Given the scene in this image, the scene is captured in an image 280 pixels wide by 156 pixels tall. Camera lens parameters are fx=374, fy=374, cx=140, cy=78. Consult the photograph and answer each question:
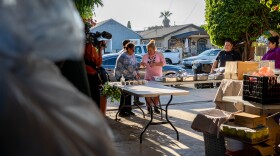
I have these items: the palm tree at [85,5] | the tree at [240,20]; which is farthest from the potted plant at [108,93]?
the tree at [240,20]

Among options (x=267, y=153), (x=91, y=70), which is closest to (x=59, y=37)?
(x=267, y=153)

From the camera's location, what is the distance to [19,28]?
621mm

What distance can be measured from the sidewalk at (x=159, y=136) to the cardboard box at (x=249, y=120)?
1.23 metres

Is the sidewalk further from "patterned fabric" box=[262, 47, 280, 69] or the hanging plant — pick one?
"patterned fabric" box=[262, 47, 280, 69]

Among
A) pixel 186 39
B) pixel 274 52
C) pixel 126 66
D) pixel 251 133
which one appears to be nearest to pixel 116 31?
pixel 186 39

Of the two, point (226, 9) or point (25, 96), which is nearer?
point (25, 96)

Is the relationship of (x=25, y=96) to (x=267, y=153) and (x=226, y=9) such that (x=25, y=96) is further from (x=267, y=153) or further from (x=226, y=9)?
(x=226, y=9)

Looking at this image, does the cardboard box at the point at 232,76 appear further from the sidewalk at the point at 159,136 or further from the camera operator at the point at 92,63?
the camera operator at the point at 92,63

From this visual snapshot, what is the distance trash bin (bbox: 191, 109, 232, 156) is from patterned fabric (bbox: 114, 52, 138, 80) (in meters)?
3.66

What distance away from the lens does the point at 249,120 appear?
428 centimetres

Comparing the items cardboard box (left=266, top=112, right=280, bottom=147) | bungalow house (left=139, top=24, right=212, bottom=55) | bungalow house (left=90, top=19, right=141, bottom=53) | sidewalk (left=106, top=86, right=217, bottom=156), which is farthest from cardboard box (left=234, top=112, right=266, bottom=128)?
bungalow house (left=90, top=19, right=141, bottom=53)

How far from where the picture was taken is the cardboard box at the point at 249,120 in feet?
14.0

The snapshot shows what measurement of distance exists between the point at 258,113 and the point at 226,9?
8.45 metres

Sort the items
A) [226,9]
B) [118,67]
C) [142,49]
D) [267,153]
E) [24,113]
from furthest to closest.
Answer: [142,49] → [226,9] → [118,67] → [267,153] → [24,113]
